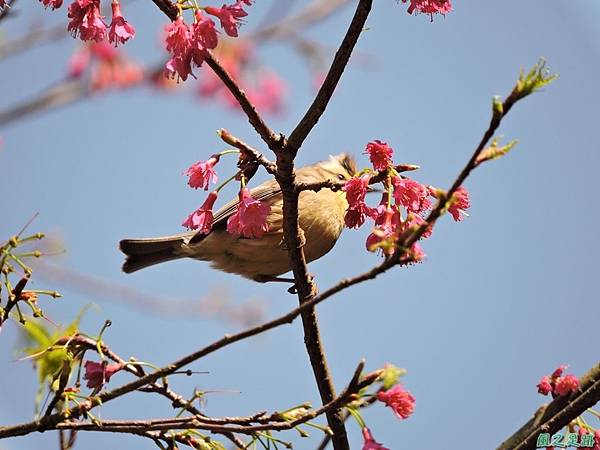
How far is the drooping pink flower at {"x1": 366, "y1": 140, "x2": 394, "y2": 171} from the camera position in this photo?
103 inches

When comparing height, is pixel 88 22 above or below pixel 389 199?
above

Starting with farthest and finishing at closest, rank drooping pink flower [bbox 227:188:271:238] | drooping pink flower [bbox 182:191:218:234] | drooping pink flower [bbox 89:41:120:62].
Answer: drooping pink flower [bbox 89:41:120:62] → drooping pink flower [bbox 182:191:218:234] → drooping pink flower [bbox 227:188:271:238]

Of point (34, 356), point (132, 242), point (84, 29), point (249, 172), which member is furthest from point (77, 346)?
point (132, 242)

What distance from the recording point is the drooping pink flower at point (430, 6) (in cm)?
256

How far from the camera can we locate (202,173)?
2.73 meters

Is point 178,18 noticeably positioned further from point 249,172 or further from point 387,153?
point 387,153

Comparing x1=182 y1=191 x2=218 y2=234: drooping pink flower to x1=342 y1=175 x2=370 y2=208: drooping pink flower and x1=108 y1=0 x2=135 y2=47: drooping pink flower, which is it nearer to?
x1=342 y1=175 x2=370 y2=208: drooping pink flower

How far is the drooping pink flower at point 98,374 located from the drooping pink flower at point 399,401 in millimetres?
798

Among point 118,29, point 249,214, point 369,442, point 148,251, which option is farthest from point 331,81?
point 148,251

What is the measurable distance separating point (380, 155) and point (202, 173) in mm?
586

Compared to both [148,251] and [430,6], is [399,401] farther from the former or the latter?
[148,251]

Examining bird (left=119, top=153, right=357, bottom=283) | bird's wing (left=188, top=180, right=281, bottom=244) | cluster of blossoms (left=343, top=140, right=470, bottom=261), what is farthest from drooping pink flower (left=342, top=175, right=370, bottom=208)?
bird's wing (left=188, top=180, right=281, bottom=244)

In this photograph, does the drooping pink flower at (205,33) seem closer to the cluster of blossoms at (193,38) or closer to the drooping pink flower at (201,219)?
the cluster of blossoms at (193,38)

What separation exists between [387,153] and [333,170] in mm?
3186
